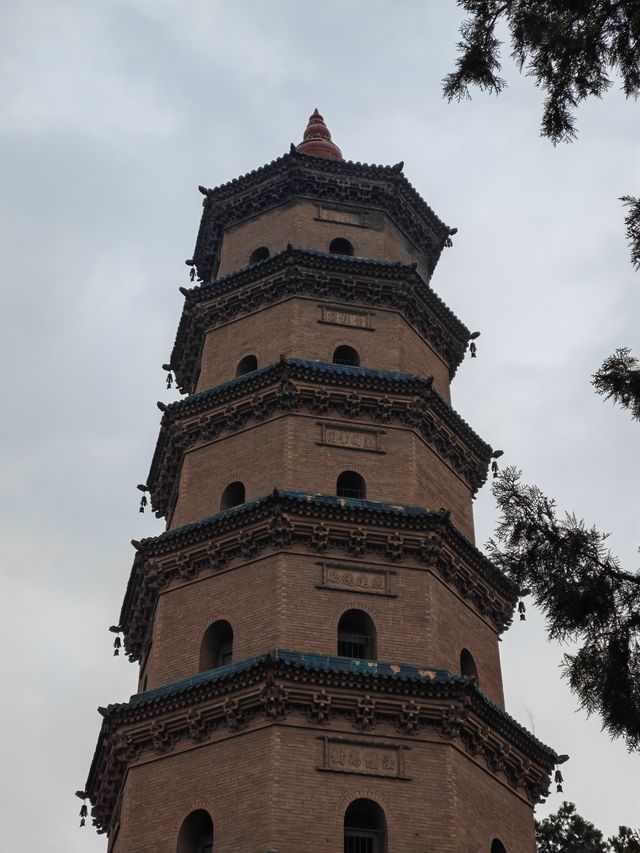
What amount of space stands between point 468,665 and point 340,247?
957cm

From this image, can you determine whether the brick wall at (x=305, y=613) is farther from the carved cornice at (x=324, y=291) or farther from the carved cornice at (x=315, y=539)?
the carved cornice at (x=324, y=291)


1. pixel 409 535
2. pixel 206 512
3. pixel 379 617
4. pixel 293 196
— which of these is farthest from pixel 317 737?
pixel 293 196

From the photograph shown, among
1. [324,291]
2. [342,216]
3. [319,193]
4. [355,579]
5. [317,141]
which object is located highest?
[317,141]

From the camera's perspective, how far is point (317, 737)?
18.2m

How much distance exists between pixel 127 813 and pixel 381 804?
3844 mm

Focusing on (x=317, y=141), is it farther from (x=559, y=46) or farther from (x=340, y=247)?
(x=559, y=46)

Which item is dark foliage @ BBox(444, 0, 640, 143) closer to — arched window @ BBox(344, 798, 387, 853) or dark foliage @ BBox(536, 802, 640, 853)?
arched window @ BBox(344, 798, 387, 853)

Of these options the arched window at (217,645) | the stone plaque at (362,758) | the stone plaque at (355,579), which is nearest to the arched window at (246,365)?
the stone plaque at (355,579)

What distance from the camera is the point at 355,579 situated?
20297 millimetres

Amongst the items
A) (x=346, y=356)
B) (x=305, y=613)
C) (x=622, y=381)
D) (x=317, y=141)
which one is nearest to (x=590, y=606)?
(x=622, y=381)

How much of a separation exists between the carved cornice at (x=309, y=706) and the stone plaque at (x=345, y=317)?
771cm

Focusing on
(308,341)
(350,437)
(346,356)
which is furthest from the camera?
(346,356)

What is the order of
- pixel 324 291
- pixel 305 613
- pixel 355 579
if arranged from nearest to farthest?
1. pixel 305 613
2. pixel 355 579
3. pixel 324 291

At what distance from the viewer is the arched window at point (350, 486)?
2180 centimetres
